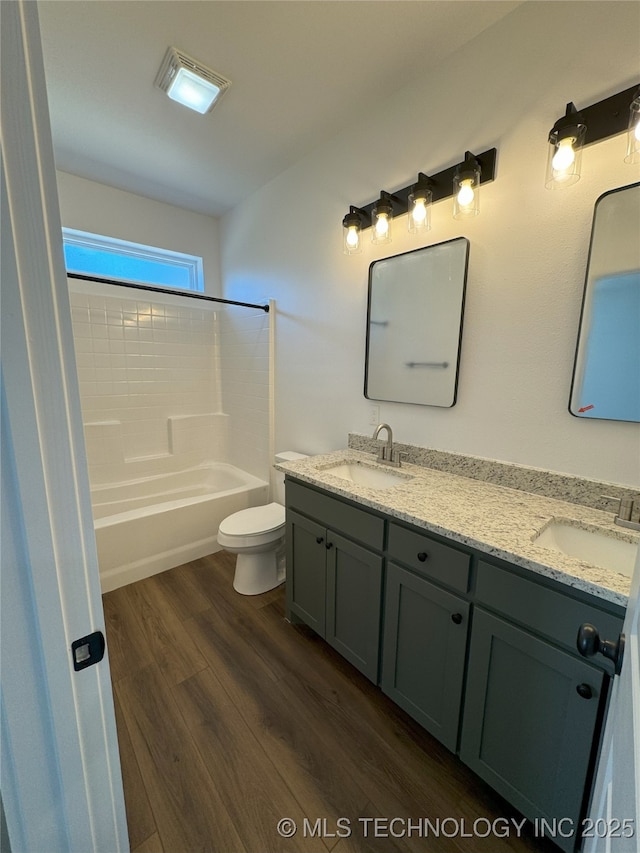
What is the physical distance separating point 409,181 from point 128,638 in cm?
273

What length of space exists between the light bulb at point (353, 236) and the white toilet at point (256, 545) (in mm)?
1661

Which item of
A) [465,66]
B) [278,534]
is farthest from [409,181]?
[278,534]

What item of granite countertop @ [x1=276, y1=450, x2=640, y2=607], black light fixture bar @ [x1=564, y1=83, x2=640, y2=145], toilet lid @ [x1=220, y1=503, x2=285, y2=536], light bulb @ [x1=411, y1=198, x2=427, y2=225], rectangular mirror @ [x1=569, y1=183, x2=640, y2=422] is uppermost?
black light fixture bar @ [x1=564, y1=83, x2=640, y2=145]

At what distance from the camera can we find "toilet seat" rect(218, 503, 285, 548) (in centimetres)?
199

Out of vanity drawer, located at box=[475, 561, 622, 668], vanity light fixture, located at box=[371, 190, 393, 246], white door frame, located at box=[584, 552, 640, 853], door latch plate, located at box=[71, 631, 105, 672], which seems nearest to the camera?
white door frame, located at box=[584, 552, 640, 853]

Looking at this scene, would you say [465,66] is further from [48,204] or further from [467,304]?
[48,204]

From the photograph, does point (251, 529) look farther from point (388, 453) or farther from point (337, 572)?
point (388, 453)

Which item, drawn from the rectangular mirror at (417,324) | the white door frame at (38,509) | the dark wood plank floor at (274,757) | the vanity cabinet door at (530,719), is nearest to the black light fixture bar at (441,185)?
the rectangular mirror at (417,324)

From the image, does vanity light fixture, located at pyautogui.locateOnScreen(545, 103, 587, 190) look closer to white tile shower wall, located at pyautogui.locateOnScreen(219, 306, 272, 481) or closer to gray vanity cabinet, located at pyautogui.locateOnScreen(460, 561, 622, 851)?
gray vanity cabinet, located at pyautogui.locateOnScreen(460, 561, 622, 851)

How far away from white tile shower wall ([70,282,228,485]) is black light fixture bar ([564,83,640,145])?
9.23 ft

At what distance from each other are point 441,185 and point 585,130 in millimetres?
540

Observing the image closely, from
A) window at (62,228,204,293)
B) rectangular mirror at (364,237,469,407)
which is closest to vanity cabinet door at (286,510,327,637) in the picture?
rectangular mirror at (364,237,469,407)

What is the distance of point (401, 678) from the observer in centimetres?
132

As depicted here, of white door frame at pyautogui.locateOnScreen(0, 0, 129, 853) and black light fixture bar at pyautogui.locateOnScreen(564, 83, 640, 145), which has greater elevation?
black light fixture bar at pyautogui.locateOnScreen(564, 83, 640, 145)
